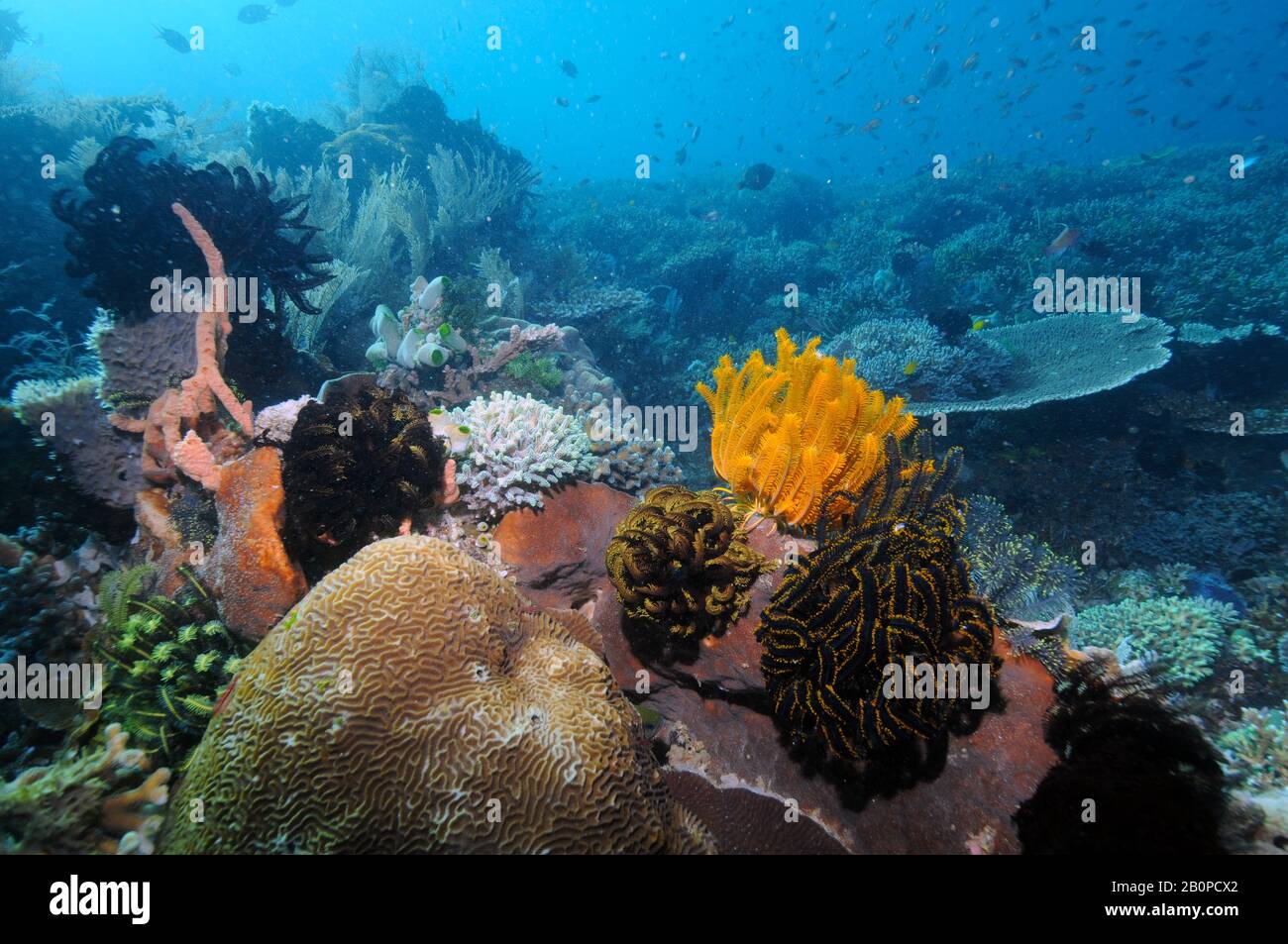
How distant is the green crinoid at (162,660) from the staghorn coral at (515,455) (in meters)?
1.84

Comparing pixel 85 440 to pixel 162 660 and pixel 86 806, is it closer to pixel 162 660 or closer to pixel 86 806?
pixel 162 660

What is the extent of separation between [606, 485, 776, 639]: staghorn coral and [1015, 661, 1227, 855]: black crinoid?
1.72 metres

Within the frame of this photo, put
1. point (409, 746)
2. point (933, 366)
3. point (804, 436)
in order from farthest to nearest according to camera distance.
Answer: point (933, 366) → point (804, 436) → point (409, 746)

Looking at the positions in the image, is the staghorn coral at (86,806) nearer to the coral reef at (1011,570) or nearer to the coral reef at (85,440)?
the coral reef at (85,440)

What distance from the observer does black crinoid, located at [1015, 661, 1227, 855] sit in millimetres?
2207

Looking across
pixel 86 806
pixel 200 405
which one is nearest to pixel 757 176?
pixel 200 405

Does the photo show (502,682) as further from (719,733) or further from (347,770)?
(719,733)

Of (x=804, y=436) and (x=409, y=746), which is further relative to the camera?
(x=804, y=436)

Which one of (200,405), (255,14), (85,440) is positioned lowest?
(85,440)

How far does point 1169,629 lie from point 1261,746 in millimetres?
1526

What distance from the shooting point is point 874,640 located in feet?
8.50

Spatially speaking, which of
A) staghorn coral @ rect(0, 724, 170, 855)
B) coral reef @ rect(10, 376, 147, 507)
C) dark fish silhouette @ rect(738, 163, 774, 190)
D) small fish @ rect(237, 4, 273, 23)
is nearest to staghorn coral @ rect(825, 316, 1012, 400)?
staghorn coral @ rect(0, 724, 170, 855)

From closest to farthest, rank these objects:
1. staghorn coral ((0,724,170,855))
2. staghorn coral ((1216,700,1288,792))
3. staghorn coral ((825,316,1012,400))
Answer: staghorn coral ((0,724,170,855)) → staghorn coral ((1216,700,1288,792)) → staghorn coral ((825,316,1012,400))

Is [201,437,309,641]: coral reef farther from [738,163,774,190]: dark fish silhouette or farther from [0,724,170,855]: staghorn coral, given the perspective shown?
[738,163,774,190]: dark fish silhouette
